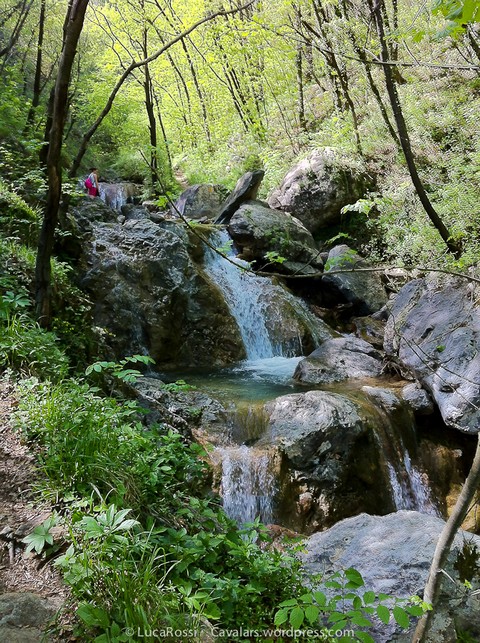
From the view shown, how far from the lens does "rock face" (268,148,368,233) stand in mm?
12586

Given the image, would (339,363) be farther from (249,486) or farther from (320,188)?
(320,188)

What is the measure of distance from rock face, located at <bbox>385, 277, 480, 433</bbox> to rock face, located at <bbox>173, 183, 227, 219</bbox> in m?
8.37

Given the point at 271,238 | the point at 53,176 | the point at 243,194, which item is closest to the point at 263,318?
the point at 271,238

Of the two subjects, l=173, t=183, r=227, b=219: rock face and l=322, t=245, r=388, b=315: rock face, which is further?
l=173, t=183, r=227, b=219: rock face

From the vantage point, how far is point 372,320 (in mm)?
10562

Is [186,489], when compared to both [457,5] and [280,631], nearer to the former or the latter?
[280,631]

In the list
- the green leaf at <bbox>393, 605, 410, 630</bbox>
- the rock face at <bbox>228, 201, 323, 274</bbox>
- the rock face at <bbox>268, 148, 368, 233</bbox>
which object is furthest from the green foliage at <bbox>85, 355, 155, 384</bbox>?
the rock face at <bbox>268, 148, 368, 233</bbox>

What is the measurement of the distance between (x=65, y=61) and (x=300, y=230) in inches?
356

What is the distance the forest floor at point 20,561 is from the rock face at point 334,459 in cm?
351

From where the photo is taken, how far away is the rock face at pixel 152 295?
8.69 meters

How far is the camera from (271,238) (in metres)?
11.7

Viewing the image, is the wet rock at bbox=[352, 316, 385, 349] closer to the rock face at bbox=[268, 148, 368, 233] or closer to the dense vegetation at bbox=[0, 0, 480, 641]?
the dense vegetation at bbox=[0, 0, 480, 641]

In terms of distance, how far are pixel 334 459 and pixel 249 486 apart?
3.77ft

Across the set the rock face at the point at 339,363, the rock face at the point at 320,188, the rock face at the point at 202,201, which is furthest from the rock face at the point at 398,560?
the rock face at the point at 202,201
